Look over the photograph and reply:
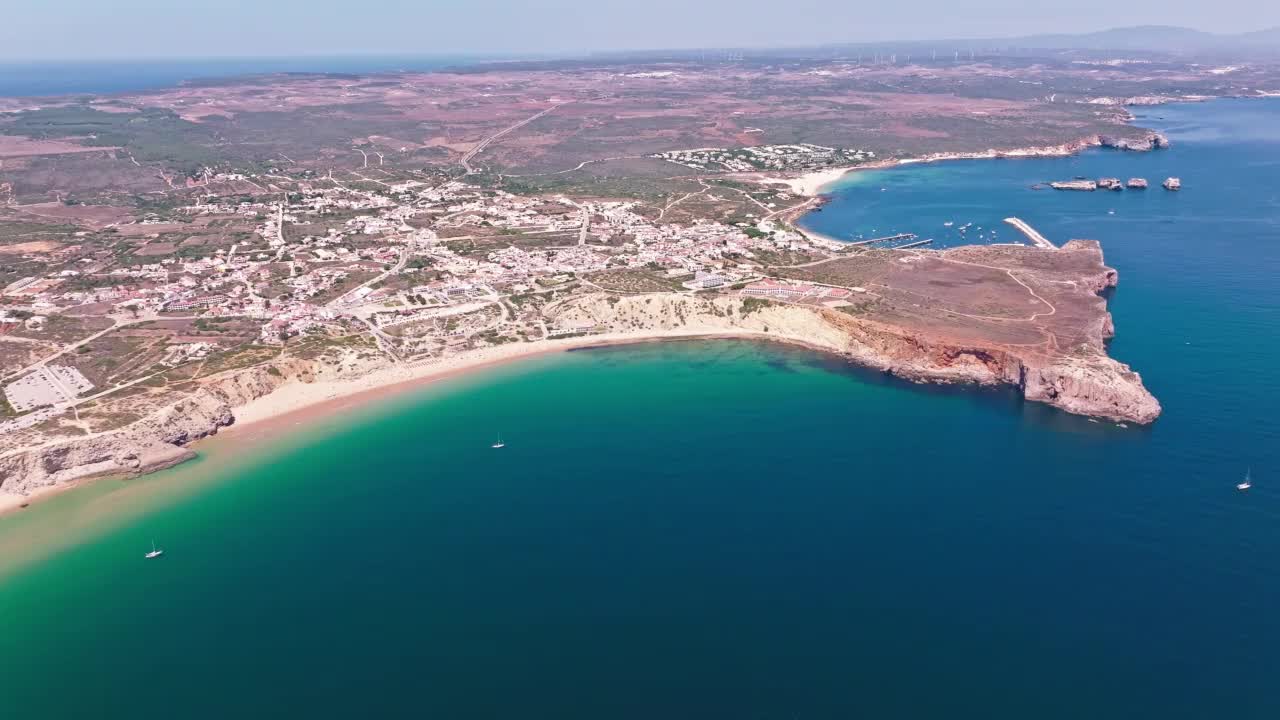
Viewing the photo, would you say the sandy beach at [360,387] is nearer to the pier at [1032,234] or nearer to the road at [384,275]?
the road at [384,275]

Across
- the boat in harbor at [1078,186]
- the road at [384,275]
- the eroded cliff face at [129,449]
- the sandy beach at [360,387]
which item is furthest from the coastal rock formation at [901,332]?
the boat in harbor at [1078,186]

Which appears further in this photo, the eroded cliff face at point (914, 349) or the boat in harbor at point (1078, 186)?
the boat in harbor at point (1078, 186)

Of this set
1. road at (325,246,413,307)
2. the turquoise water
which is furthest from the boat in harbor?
road at (325,246,413,307)

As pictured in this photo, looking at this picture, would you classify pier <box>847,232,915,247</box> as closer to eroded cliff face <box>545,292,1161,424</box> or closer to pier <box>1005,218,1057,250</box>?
pier <box>1005,218,1057,250</box>


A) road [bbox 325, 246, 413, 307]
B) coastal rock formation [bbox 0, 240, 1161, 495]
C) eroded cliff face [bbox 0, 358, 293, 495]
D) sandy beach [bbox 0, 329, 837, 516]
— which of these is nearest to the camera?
eroded cliff face [bbox 0, 358, 293, 495]

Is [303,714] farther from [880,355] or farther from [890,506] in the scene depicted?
[880,355]
